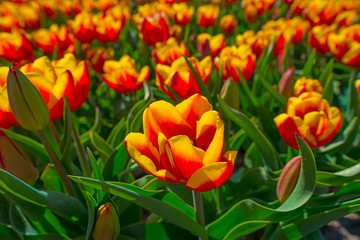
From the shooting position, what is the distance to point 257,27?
2.38m

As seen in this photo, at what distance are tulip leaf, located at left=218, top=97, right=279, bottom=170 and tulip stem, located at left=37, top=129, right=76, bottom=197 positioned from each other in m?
0.41

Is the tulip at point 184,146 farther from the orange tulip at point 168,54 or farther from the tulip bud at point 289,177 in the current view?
the orange tulip at point 168,54

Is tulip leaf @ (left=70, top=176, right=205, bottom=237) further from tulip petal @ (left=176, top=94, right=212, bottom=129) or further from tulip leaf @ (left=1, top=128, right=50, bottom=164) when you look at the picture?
tulip leaf @ (left=1, top=128, right=50, bottom=164)

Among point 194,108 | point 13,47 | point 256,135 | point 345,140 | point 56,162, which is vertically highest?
point 13,47

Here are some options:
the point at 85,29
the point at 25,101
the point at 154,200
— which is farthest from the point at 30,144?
the point at 85,29

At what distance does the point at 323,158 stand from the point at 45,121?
824mm

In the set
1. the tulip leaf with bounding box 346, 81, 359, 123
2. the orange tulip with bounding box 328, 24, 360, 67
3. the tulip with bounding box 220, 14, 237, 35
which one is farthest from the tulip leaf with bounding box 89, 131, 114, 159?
the tulip with bounding box 220, 14, 237, 35

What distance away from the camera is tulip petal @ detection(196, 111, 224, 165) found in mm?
516

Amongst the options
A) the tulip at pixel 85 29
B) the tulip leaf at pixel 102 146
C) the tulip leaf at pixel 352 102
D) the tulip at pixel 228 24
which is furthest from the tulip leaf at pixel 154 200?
the tulip at pixel 228 24

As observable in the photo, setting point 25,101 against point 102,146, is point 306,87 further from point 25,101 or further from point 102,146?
point 25,101

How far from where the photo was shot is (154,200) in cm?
65

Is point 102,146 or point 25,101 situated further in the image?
point 102,146

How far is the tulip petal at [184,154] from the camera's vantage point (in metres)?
0.52

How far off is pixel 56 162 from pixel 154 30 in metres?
0.84
